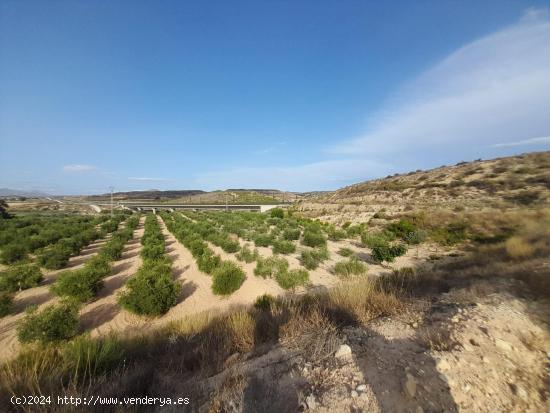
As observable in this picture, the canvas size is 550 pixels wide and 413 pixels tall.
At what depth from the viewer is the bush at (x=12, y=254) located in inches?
526

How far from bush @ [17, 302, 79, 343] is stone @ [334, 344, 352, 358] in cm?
641

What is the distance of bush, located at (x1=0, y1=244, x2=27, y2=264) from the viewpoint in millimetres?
13348

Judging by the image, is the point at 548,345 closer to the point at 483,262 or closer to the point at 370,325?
the point at 370,325

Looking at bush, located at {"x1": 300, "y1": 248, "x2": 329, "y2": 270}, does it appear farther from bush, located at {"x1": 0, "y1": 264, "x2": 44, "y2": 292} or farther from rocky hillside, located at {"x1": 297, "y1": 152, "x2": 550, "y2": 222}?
rocky hillside, located at {"x1": 297, "y1": 152, "x2": 550, "y2": 222}

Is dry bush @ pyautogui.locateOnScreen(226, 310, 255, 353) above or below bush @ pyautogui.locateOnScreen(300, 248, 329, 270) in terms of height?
above

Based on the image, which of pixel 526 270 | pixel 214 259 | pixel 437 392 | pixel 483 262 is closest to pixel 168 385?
pixel 437 392

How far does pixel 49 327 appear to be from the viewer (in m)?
5.49

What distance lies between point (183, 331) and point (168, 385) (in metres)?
1.91

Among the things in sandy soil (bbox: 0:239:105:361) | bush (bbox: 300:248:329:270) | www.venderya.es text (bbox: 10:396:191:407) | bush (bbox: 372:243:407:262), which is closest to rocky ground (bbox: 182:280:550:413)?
www.venderya.es text (bbox: 10:396:191:407)

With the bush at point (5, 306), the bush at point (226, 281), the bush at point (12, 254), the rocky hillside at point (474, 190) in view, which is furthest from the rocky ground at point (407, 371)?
the rocky hillside at point (474, 190)

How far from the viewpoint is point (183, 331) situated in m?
4.91

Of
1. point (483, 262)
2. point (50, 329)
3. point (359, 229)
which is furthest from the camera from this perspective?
point (359, 229)

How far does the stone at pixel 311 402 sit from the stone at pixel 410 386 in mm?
966

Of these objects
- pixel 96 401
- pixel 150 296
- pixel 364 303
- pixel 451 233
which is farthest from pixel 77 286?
pixel 451 233
